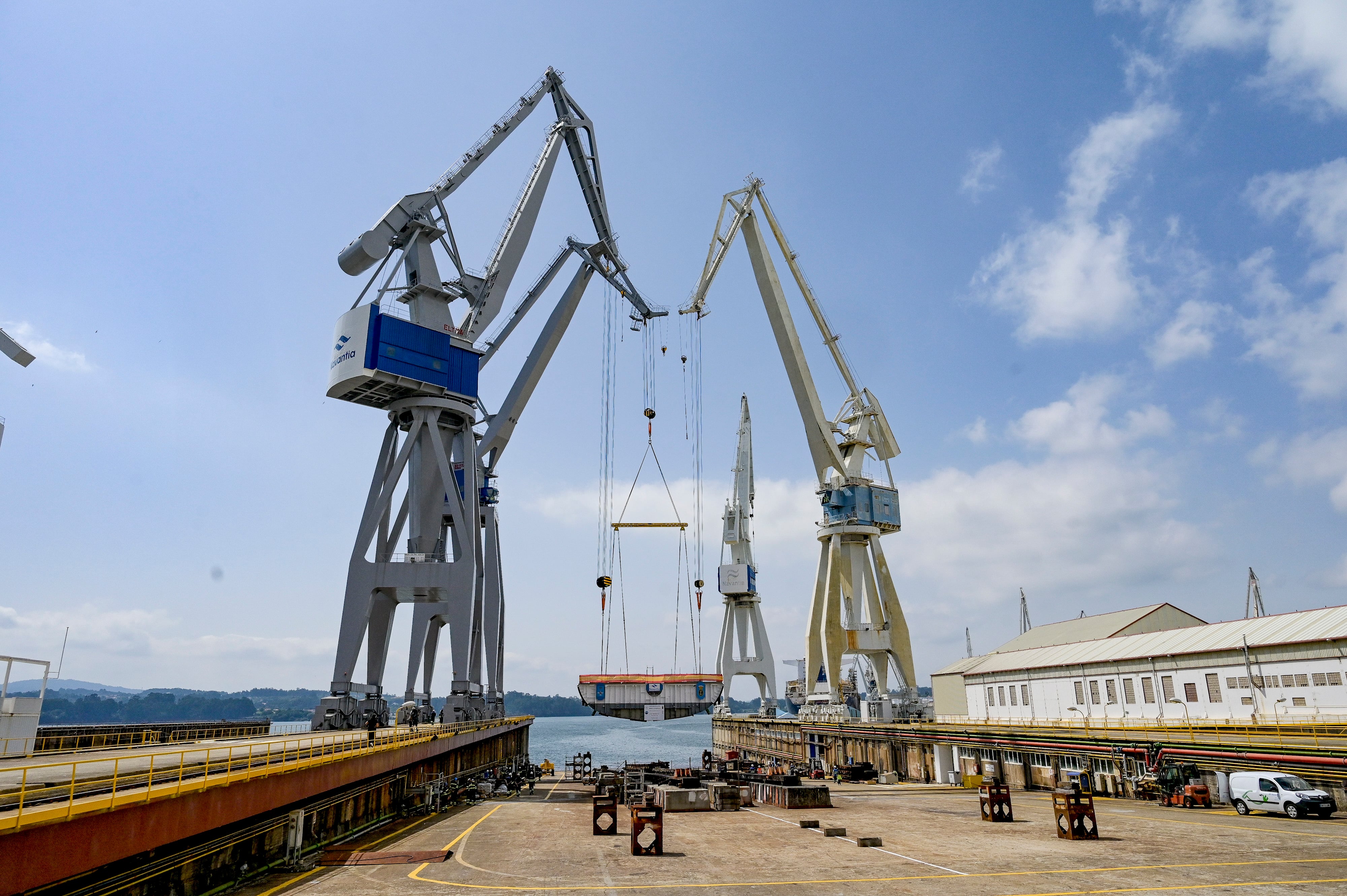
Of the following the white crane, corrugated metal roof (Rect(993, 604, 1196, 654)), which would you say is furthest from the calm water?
corrugated metal roof (Rect(993, 604, 1196, 654))

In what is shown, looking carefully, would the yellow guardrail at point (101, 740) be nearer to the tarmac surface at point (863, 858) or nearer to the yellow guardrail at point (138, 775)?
the yellow guardrail at point (138, 775)

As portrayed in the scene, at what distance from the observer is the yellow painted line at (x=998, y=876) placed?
1659 cm

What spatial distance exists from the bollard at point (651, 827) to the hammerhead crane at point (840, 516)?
44810 millimetres

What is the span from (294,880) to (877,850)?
15377mm

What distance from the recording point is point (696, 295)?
7325 centimetres

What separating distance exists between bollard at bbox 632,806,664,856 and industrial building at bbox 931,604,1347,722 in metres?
30.4

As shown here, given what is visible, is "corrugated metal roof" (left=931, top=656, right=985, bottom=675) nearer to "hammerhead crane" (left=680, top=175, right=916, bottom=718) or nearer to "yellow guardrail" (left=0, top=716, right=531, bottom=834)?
"hammerhead crane" (left=680, top=175, right=916, bottom=718)

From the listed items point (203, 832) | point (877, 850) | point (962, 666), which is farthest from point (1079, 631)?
point (203, 832)

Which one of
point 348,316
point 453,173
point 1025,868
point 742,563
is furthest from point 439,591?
point 742,563

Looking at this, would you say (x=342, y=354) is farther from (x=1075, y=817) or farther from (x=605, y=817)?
(x=1075, y=817)

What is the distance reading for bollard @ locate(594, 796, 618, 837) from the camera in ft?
84.8

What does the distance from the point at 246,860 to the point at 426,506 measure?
31213 mm

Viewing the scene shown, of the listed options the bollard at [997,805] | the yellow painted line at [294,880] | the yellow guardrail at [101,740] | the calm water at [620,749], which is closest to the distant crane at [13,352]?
the yellow guardrail at [101,740]

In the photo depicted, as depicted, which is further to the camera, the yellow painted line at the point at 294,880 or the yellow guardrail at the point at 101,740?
the yellow guardrail at the point at 101,740
